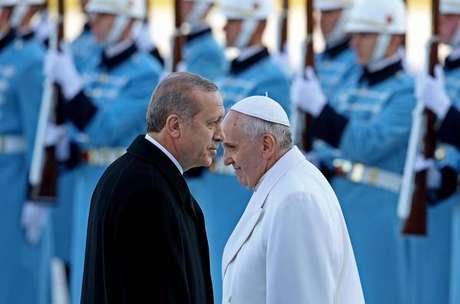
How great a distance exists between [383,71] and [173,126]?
12.6 feet

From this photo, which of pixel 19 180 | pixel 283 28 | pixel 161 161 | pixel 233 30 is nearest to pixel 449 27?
pixel 233 30

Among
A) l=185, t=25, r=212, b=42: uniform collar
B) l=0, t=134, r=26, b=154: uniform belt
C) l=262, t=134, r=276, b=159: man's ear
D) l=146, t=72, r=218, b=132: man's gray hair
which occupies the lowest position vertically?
l=0, t=134, r=26, b=154: uniform belt

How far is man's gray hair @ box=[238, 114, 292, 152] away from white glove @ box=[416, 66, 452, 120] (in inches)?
122

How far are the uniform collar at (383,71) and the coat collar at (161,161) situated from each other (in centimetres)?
381

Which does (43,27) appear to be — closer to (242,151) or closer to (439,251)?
(439,251)

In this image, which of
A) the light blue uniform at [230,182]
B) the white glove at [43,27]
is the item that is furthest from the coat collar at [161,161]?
the white glove at [43,27]

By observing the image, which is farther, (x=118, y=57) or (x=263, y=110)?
(x=118, y=57)

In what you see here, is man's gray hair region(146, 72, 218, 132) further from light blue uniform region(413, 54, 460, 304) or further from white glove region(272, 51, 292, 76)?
white glove region(272, 51, 292, 76)

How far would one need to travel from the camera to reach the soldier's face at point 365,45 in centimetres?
906

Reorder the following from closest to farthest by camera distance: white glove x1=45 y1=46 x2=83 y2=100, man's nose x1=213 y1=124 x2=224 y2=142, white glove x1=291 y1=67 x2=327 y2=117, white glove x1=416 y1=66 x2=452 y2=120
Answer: man's nose x1=213 y1=124 x2=224 y2=142 < white glove x1=416 y1=66 x2=452 y2=120 < white glove x1=291 y1=67 x2=327 y2=117 < white glove x1=45 y1=46 x2=83 y2=100

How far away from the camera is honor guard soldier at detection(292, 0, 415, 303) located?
8844 mm

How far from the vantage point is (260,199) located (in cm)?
554

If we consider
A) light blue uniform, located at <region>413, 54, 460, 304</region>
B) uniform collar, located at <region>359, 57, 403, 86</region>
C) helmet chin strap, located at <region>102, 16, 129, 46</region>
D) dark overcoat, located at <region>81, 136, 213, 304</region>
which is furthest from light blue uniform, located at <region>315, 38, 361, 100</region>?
dark overcoat, located at <region>81, 136, 213, 304</region>

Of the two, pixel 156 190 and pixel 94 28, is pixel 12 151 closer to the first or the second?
pixel 94 28
